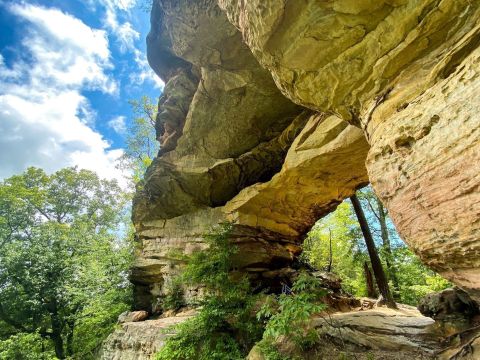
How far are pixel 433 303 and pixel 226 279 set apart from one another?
4.89 metres

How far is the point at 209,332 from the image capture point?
22.2ft

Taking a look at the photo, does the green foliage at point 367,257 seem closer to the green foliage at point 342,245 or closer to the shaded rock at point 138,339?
the green foliage at point 342,245

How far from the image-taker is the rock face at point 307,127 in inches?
127

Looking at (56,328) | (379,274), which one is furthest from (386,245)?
(56,328)

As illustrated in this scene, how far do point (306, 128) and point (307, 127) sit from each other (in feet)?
0.13

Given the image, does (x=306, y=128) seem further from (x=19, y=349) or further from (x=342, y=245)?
(x=19, y=349)

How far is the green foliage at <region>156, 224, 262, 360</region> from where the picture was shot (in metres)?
6.56

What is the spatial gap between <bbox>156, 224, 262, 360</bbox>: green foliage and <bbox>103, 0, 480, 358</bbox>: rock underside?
2.11 metres

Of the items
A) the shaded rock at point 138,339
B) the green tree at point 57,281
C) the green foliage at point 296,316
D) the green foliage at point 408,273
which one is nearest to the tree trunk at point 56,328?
the green tree at point 57,281

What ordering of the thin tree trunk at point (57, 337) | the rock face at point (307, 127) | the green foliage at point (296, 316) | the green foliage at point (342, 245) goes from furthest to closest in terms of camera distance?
1. the thin tree trunk at point (57, 337)
2. the green foliage at point (342, 245)
3. the green foliage at point (296, 316)
4. the rock face at point (307, 127)

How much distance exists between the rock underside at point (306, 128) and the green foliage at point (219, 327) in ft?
6.91

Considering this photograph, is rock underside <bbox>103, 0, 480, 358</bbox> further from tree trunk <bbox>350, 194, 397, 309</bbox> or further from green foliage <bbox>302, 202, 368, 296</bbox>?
green foliage <bbox>302, 202, 368, 296</bbox>

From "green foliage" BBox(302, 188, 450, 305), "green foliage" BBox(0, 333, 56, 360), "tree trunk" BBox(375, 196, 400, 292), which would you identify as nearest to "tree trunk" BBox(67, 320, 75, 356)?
"green foliage" BBox(0, 333, 56, 360)

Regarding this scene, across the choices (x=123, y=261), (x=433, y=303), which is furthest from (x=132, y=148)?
(x=433, y=303)
